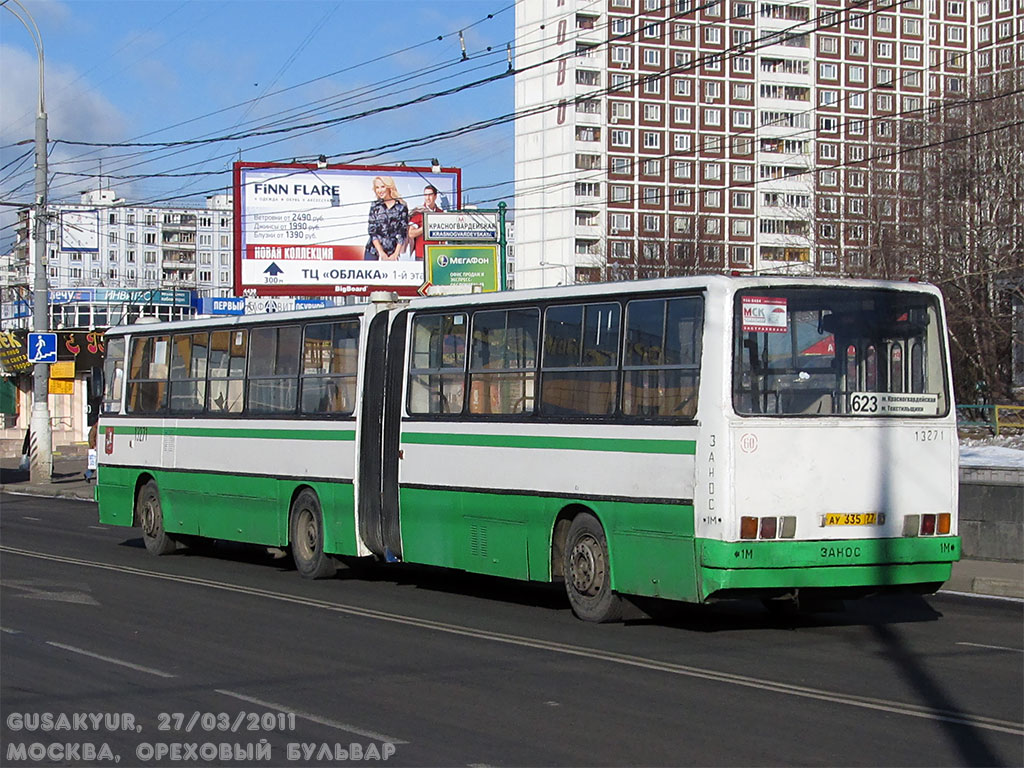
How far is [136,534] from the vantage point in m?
25.3

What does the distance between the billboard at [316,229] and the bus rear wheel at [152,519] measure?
29.7m

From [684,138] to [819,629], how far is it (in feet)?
328

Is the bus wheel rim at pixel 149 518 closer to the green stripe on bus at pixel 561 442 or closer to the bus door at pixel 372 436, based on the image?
the bus door at pixel 372 436

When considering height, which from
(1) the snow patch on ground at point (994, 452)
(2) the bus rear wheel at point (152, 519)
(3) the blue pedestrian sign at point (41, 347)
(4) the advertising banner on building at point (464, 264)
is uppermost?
(4) the advertising banner on building at point (464, 264)

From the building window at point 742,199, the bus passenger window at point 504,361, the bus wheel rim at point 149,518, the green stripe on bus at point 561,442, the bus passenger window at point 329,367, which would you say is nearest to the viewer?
the green stripe on bus at point 561,442

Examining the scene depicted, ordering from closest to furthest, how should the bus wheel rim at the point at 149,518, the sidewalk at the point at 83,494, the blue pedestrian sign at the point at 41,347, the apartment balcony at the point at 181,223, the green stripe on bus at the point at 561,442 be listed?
the green stripe on bus at the point at 561,442, the sidewalk at the point at 83,494, the bus wheel rim at the point at 149,518, the blue pedestrian sign at the point at 41,347, the apartment balcony at the point at 181,223

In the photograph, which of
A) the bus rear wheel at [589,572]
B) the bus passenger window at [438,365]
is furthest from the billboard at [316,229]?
the bus rear wheel at [589,572]

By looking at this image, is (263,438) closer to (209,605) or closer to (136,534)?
(209,605)

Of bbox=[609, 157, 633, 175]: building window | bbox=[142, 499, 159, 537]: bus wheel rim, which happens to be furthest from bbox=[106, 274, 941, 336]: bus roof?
bbox=[609, 157, 633, 175]: building window

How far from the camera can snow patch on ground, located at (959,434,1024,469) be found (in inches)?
908

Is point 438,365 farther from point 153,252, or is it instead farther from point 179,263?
point 179,263

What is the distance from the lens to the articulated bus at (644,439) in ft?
40.3

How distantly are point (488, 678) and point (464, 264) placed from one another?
95.8 ft

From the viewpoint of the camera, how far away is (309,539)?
58.9 ft
